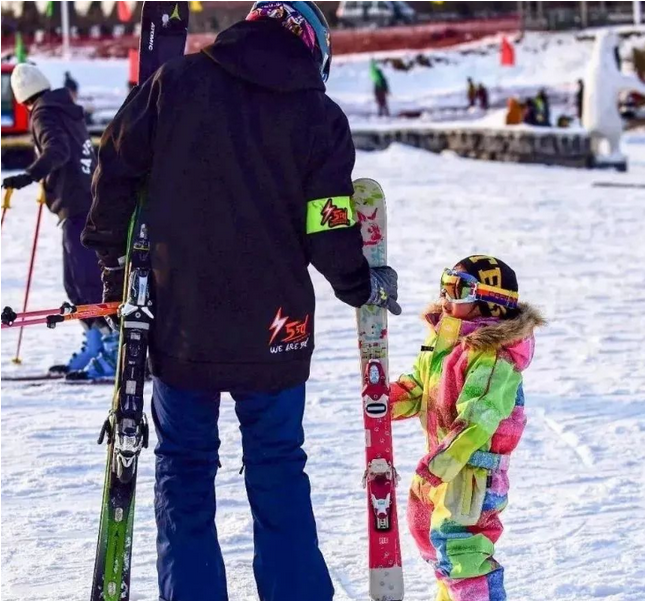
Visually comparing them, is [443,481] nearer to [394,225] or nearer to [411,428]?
[411,428]

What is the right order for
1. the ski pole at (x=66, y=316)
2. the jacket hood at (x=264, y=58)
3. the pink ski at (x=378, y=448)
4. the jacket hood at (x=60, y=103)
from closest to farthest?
the jacket hood at (x=264, y=58), the ski pole at (x=66, y=316), the pink ski at (x=378, y=448), the jacket hood at (x=60, y=103)

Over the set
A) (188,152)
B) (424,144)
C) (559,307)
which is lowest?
(188,152)

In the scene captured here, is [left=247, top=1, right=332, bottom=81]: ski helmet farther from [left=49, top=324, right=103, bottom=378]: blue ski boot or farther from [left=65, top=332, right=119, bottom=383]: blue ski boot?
Result: [left=49, top=324, right=103, bottom=378]: blue ski boot

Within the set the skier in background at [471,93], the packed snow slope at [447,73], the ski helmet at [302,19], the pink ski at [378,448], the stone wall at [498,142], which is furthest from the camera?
the packed snow slope at [447,73]

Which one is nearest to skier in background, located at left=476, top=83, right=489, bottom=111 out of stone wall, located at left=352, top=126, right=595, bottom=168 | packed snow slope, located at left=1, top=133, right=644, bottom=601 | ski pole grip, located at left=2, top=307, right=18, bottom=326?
stone wall, located at left=352, top=126, right=595, bottom=168

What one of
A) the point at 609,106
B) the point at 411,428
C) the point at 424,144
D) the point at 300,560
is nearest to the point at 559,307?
the point at 411,428

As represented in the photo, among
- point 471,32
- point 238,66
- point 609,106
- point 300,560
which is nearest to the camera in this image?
point 238,66

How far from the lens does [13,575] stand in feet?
12.8

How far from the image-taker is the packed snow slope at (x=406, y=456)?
4.02 m

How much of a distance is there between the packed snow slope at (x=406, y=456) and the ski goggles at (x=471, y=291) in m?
1.01

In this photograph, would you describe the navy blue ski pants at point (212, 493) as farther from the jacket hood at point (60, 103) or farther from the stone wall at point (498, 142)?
the stone wall at point (498, 142)

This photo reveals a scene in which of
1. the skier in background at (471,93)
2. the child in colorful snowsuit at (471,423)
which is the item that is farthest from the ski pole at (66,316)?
the skier in background at (471,93)

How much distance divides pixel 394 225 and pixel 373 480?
10.5 metres

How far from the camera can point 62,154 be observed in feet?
21.8
